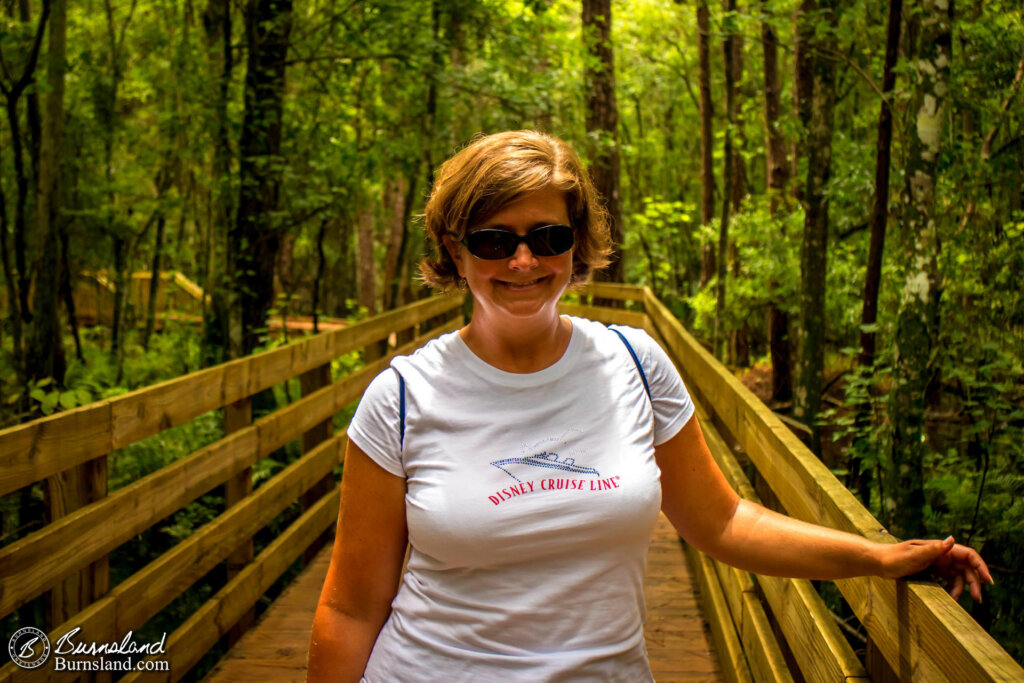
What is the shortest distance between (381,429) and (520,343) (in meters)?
0.39

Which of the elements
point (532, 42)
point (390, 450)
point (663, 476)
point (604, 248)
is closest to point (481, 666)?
point (390, 450)

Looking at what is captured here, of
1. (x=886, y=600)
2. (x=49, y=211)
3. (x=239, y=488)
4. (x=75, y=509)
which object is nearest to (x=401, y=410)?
(x=886, y=600)

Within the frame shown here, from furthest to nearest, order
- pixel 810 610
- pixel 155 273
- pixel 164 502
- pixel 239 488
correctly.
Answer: pixel 155 273 < pixel 239 488 < pixel 164 502 < pixel 810 610

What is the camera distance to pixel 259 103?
748 centimetres

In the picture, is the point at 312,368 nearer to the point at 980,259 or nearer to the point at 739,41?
the point at 980,259

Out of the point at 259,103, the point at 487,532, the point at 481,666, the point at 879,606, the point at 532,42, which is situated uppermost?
the point at 532,42

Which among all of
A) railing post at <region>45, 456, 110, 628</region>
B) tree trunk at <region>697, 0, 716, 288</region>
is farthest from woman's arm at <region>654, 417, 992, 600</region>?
tree trunk at <region>697, 0, 716, 288</region>

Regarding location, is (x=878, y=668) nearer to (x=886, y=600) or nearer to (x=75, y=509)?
(x=886, y=600)

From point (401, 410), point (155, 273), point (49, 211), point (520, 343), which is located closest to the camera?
point (401, 410)

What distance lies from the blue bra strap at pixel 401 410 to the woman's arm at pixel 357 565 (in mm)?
83

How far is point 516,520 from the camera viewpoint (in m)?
1.84

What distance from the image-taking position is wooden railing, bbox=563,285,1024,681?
1.43 metres

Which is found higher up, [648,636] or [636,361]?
[636,361]

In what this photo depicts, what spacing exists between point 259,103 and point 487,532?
6517mm
